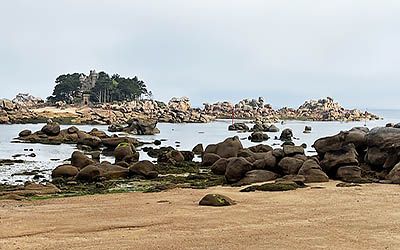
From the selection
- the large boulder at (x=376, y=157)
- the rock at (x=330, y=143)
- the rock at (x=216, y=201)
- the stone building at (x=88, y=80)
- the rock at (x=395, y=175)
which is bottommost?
the rock at (x=216, y=201)

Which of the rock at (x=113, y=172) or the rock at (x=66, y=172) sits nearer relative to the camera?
the rock at (x=113, y=172)

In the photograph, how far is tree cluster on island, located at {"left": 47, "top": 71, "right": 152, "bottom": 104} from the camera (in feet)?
465

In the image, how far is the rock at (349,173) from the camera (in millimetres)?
25266

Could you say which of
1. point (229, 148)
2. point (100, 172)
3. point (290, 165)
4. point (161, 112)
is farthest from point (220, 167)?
point (161, 112)

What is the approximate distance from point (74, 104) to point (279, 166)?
11429 cm

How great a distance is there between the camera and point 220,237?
12.2m

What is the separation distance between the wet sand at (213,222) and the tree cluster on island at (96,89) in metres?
123

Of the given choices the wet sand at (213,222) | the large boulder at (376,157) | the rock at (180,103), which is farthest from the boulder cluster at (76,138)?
the rock at (180,103)

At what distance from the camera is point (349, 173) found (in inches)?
1011

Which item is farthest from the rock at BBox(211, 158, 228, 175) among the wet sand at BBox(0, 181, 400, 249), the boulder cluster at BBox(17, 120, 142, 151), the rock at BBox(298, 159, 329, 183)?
the boulder cluster at BBox(17, 120, 142, 151)

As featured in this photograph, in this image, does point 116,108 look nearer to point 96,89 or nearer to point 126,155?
point 96,89

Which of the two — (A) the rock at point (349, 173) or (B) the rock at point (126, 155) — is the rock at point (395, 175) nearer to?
(A) the rock at point (349, 173)

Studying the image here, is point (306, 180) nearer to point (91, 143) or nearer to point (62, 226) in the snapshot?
point (62, 226)

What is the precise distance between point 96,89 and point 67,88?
8022mm
